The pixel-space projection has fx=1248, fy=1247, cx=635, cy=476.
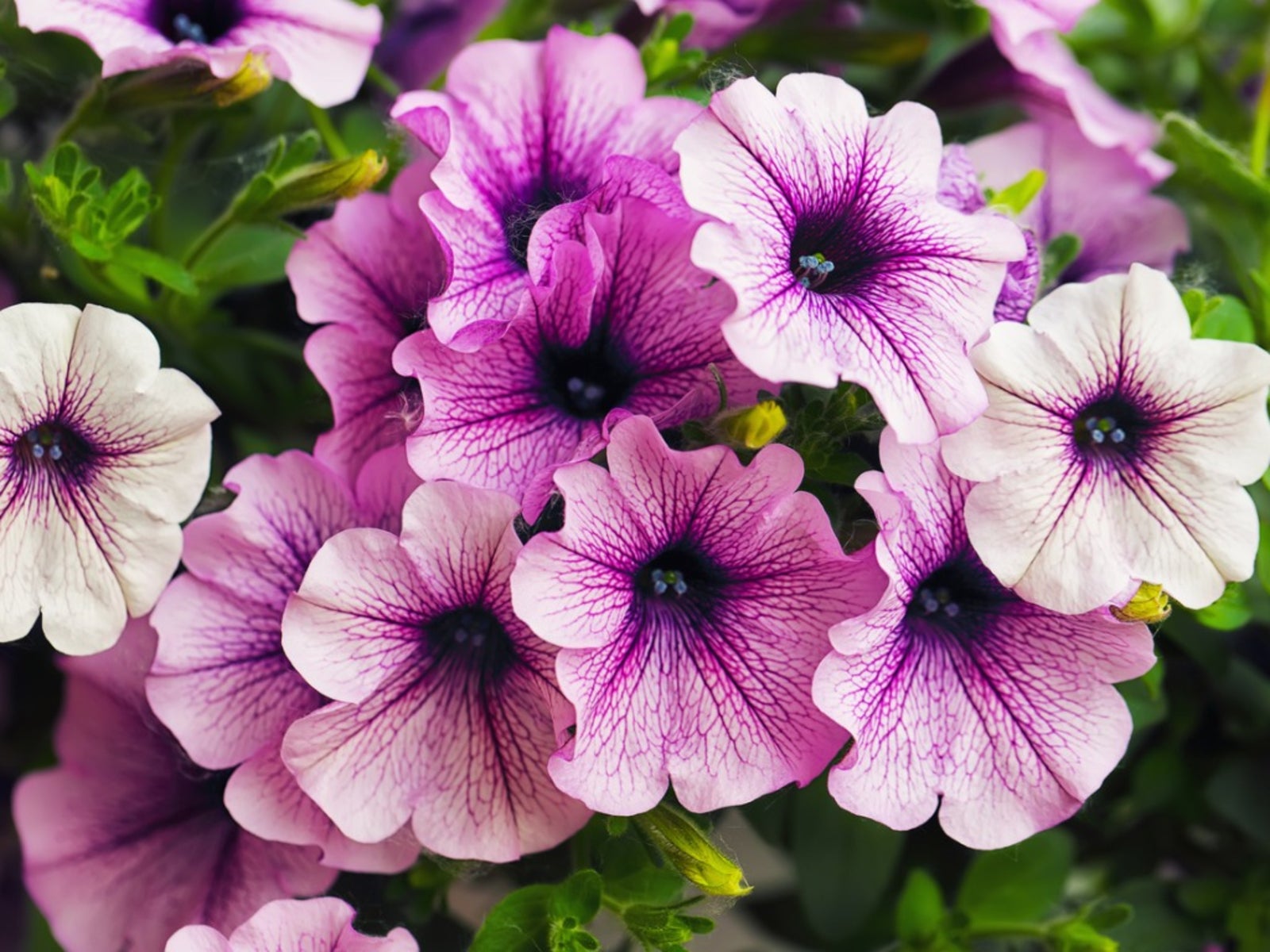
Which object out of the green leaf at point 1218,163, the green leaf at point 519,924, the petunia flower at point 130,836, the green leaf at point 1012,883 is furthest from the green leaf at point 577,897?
the green leaf at point 1218,163

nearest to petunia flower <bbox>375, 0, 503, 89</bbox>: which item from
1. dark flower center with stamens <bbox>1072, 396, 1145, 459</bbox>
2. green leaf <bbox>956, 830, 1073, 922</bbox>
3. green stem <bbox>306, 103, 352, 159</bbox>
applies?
green stem <bbox>306, 103, 352, 159</bbox>

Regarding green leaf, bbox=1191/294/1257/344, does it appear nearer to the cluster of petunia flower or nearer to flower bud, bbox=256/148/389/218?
the cluster of petunia flower

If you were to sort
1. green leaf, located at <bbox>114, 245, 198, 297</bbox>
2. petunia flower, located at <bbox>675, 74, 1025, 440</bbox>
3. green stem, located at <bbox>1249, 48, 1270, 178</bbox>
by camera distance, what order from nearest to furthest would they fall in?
petunia flower, located at <bbox>675, 74, 1025, 440</bbox> < green leaf, located at <bbox>114, 245, 198, 297</bbox> < green stem, located at <bbox>1249, 48, 1270, 178</bbox>

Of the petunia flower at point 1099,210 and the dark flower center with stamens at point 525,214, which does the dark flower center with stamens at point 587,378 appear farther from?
the petunia flower at point 1099,210

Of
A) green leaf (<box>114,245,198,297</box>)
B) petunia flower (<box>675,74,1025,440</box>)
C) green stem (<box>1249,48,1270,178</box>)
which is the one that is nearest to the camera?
petunia flower (<box>675,74,1025,440</box>)

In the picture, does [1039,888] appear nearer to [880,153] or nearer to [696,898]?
[696,898]

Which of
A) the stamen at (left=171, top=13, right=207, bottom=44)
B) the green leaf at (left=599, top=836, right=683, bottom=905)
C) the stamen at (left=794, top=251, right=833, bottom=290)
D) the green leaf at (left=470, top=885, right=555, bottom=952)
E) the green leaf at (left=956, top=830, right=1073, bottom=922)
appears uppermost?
the stamen at (left=794, top=251, right=833, bottom=290)

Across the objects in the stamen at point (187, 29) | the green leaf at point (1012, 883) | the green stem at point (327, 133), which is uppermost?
the stamen at point (187, 29)
